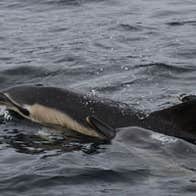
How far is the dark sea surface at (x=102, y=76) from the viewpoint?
9.04 meters

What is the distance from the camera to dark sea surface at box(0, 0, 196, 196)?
9.04m

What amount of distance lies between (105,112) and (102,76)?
383cm

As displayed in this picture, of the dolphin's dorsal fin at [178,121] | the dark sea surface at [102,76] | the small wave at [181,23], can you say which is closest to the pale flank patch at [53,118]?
the dark sea surface at [102,76]

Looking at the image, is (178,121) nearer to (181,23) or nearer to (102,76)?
(102,76)

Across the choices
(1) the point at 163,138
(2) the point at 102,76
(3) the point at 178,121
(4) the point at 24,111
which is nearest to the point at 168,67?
(2) the point at 102,76

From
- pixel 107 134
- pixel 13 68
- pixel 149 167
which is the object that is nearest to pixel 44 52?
pixel 13 68

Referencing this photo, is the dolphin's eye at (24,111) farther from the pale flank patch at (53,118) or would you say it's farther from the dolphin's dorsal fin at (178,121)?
the dolphin's dorsal fin at (178,121)

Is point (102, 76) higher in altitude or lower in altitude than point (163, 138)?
lower

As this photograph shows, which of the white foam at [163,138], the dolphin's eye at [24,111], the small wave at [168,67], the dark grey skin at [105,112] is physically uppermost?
the dark grey skin at [105,112]

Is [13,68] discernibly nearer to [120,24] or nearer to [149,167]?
[120,24]

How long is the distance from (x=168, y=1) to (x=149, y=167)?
1478 cm

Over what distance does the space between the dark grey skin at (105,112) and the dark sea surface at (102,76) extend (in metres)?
0.37

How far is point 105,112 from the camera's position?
35.6 ft

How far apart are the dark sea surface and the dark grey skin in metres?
0.37
